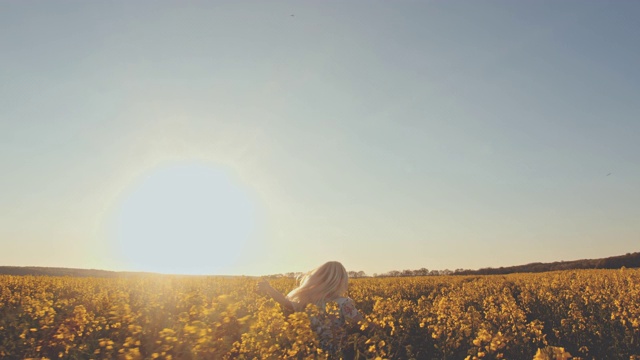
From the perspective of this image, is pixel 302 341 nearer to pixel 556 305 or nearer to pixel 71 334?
pixel 71 334

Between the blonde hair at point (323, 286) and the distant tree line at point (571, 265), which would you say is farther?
the distant tree line at point (571, 265)

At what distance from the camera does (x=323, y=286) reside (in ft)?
20.2

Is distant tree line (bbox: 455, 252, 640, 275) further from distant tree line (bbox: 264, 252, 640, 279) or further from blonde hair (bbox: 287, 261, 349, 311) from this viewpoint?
blonde hair (bbox: 287, 261, 349, 311)

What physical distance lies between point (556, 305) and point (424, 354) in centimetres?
868

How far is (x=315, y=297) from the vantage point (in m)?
6.20

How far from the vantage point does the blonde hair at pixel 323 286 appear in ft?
20.2

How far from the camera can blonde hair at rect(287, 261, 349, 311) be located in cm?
617

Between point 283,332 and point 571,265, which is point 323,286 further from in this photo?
point 571,265

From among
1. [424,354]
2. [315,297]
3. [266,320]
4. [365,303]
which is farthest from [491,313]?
[365,303]

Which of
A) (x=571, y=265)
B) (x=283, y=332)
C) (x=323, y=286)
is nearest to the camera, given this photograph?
(x=283, y=332)

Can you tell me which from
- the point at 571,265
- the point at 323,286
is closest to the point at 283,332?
the point at 323,286

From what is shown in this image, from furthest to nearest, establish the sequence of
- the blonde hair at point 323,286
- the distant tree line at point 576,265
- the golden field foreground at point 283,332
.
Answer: the distant tree line at point 576,265, the blonde hair at point 323,286, the golden field foreground at point 283,332

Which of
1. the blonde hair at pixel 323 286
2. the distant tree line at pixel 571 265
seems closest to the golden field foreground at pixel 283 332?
the blonde hair at pixel 323 286

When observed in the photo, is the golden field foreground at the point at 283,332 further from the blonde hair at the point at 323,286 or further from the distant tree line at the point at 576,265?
the distant tree line at the point at 576,265
